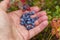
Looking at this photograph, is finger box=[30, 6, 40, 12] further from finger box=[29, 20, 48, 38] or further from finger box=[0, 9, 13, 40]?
finger box=[0, 9, 13, 40]

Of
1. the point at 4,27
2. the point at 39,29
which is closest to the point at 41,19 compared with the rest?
the point at 39,29

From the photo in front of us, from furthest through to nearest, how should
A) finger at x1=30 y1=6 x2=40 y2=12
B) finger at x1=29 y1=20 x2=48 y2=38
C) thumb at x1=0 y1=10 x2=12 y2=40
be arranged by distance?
finger at x1=30 y1=6 x2=40 y2=12 < finger at x1=29 y1=20 x2=48 y2=38 < thumb at x1=0 y1=10 x2=12 y2=40

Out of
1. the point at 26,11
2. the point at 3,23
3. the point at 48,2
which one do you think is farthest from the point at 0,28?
the point at 48,2

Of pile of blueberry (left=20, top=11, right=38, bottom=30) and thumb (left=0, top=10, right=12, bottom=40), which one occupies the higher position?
thumb (left=0, top=10, right=12, bottom=40)

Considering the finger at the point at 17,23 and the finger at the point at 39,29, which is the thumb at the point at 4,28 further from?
the finger at the point at 39,29

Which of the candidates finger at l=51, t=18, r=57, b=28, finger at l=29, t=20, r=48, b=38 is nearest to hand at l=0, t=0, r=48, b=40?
finger at l=29, t=20, r=48, b=38

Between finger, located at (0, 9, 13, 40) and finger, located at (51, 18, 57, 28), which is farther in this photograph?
finger, located at (51, 18, 57, 28)

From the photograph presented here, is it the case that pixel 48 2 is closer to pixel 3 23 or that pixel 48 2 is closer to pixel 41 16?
pixel 41 16

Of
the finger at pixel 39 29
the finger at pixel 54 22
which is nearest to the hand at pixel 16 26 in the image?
the finger at pixel 39 29
